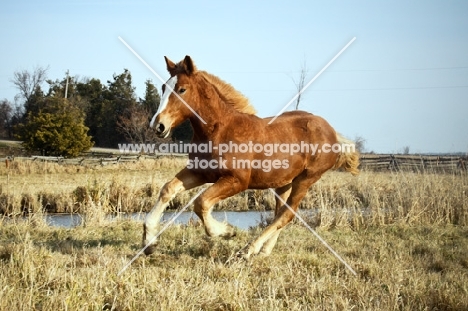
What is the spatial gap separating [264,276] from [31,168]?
73.3ft

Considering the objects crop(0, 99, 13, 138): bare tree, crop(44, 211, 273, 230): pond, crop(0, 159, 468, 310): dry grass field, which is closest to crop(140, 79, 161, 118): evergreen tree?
crop(0, 99, 13, 138): bare tree

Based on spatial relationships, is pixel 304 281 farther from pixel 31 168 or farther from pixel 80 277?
pixel 31 168

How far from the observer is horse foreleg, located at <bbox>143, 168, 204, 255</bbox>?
6.30 meters

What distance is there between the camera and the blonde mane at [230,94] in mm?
7133

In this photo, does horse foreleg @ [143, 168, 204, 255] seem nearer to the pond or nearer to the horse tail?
the horse tail

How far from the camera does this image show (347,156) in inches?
345

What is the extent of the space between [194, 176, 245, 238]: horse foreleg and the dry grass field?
0.42 metres

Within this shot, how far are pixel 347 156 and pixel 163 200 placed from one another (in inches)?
145

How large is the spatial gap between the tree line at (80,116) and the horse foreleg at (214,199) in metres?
31.1

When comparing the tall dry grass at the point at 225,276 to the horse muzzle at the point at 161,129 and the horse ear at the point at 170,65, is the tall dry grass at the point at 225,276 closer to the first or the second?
the horse muzzle at the point at 161,129

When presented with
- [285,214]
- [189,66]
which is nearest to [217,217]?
[285,214]

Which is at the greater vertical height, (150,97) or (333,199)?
(150,97)

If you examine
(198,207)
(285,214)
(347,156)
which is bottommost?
(285,214)

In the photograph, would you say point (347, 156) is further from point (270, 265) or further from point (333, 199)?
point (333, 199)
